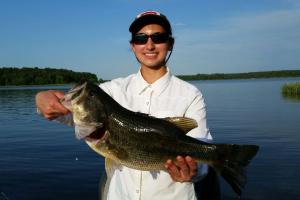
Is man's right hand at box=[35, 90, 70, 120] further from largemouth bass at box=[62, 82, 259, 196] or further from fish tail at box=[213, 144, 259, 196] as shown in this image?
fish tail at box=[213, 144, 259, 196]

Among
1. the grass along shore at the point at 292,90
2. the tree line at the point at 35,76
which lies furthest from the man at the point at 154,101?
the tree line at the point at 35,76

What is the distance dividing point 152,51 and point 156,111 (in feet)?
2.35

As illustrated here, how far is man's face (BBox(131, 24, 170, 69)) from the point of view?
4805 millimetres

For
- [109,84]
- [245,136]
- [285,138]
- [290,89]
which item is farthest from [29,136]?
[290,89]

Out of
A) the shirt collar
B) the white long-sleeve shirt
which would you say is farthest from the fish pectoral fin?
the shirt collar

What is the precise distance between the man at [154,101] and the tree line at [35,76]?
5423 inches

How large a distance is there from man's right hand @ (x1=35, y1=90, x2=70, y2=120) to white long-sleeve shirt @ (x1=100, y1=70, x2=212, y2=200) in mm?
777

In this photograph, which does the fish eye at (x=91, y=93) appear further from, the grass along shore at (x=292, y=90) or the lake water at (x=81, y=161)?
the grass along shore at (x=292, y=90)

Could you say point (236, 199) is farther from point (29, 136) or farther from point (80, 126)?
point (29, 136)

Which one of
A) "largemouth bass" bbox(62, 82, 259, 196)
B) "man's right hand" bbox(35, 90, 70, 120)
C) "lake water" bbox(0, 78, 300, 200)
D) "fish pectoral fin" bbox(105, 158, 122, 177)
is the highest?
"man's right hand" bbox(35, 90, 70, 120)

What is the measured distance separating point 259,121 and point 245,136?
24.7 feet

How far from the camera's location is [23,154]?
20.7 meters

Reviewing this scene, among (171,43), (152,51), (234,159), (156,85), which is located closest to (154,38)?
(152,51)

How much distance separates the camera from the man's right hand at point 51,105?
4.31 m
